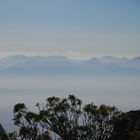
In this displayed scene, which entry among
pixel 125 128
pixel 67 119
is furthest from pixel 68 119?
pixel 125 128

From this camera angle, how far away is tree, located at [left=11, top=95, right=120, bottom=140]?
33156 millimetres

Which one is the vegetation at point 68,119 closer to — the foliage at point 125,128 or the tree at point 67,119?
the tree at point 67,119

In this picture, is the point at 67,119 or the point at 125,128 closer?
the point at 67,119

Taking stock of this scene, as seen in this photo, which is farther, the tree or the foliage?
the foliage

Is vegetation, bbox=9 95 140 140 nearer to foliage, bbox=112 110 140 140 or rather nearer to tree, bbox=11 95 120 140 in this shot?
tree, bbox=11 95 120 140

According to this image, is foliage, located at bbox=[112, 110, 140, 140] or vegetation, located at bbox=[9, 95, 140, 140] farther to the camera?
foliage, located at bbox=[112, 110, 140, 140]

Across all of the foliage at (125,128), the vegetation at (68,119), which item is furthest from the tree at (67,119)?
the foliage at (125,128)

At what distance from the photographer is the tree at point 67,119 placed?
33.2m

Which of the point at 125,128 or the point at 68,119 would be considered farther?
the point at 125,128

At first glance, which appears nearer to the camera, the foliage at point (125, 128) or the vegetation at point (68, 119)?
the vegetation at point (68, 119)

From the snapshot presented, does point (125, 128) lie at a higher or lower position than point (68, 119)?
lower

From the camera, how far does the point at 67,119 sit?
3388cm

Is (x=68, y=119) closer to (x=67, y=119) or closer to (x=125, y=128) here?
(x=67, y=119)

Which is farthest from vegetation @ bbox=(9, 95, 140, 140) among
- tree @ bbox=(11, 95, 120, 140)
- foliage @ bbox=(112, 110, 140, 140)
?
foliage @ bbox=(112, 110, 140, 140)
